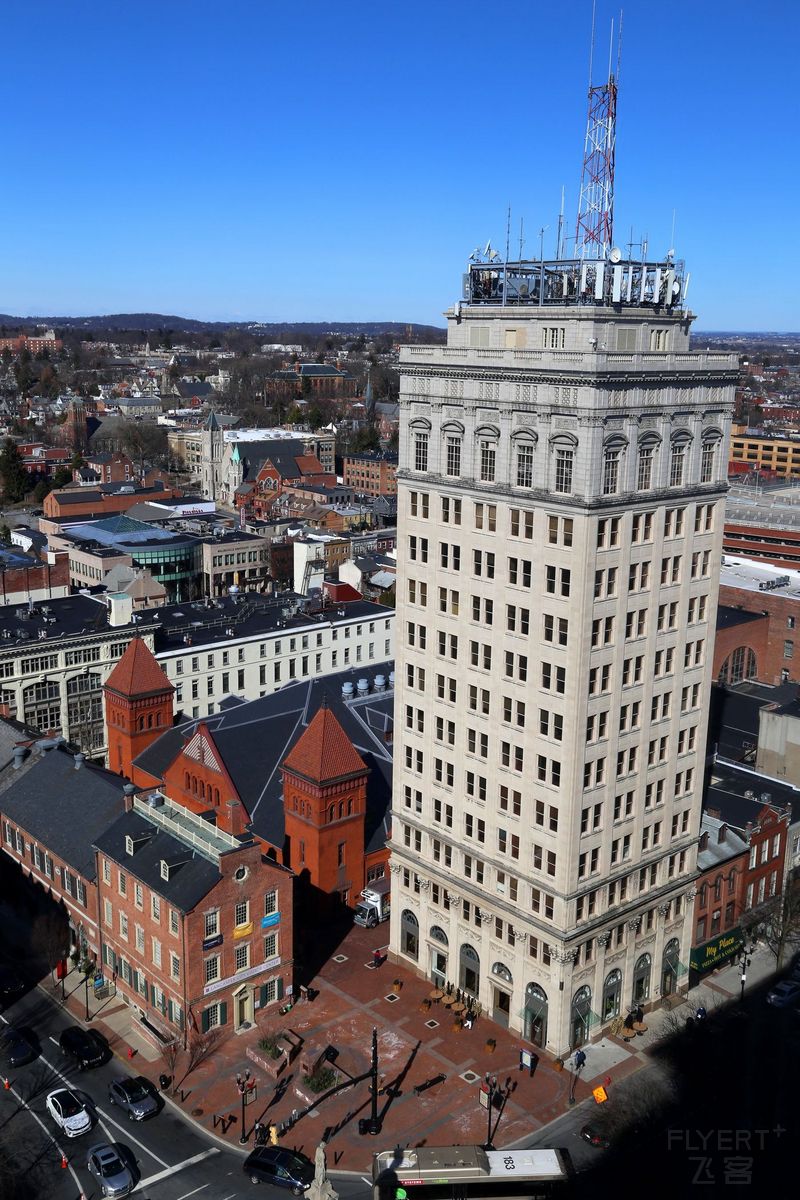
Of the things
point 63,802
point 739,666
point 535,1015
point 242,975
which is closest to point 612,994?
point 535,1015

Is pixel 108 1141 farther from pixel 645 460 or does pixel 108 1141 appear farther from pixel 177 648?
pixel 177 648

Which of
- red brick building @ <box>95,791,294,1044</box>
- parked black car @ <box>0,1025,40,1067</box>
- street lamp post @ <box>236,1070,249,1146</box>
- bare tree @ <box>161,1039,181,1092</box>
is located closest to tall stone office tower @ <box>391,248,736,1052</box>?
red brick building @ <box>95,791,294,1044</box>

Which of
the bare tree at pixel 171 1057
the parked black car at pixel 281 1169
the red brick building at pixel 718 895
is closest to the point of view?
the parked black car at pixel 281 1169

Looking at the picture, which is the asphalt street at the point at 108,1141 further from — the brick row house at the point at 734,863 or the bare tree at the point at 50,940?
the brick row house at the point at 734,863

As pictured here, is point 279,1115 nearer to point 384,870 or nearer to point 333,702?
point 384,870

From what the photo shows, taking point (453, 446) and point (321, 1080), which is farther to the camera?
point (453, 446)

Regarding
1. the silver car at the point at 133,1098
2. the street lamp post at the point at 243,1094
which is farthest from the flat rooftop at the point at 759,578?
the silver car at the point at 133,1098
